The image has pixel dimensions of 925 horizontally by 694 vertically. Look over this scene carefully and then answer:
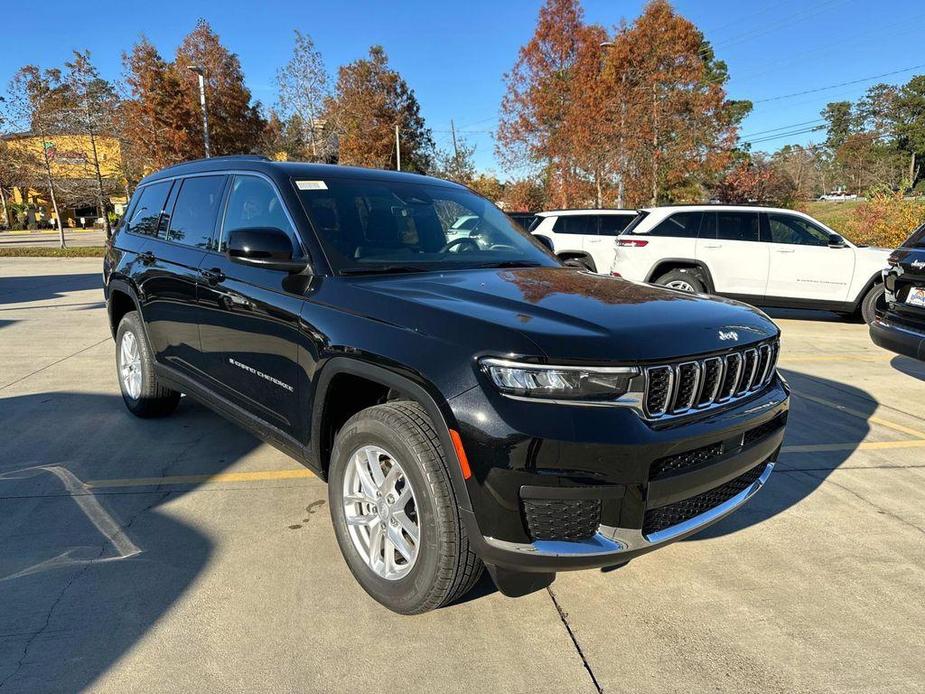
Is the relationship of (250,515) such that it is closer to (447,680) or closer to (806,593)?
(447,680)

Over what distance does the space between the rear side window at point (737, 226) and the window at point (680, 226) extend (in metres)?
0.28

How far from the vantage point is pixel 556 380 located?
2049 millimetres

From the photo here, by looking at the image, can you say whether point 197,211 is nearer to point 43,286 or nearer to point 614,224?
point 614,224

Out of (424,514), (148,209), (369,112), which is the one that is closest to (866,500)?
(424,514)

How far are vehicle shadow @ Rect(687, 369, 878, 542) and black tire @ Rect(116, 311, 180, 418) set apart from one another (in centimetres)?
380

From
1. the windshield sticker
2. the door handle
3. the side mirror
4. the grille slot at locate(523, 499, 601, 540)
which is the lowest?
the grille slot at locate(523, 499, 601, 540)

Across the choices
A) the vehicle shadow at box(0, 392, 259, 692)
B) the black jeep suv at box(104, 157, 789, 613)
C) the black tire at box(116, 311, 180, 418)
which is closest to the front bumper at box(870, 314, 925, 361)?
the black jeep suv at box(104, 157, 789, 613)

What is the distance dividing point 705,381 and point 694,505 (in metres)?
0.49

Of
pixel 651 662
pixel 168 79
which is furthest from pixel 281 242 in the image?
pixel 168 79

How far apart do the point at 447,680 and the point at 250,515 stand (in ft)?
5.37

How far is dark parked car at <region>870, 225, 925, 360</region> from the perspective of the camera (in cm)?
526

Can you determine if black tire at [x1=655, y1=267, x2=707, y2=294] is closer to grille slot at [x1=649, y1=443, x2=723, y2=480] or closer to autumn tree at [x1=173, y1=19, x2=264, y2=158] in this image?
grille slot at [x1=649, y1=443, x2=723, y2=480]

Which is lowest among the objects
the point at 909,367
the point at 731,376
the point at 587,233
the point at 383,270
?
the point at 909,367

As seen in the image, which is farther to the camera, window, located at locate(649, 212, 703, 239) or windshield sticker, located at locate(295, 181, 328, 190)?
window, located at locate(649, 212, 703, 239)
